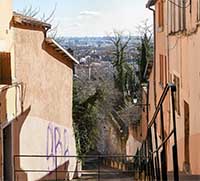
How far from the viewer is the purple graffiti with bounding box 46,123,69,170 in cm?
1426

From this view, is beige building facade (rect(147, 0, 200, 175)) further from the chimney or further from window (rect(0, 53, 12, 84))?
the chimney

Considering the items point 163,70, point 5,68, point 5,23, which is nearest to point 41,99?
point 5,23

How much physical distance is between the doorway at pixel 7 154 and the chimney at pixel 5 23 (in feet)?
5.72

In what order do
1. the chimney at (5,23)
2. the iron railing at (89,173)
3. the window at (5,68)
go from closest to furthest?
the window at (5,68)
the chimney at (5,23)
the iron railing at (89,173)

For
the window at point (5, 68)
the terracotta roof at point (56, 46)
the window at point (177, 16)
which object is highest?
the window at point (177, 16)

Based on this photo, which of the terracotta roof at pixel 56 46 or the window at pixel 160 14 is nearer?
the terracotta roof at pixel 56 46

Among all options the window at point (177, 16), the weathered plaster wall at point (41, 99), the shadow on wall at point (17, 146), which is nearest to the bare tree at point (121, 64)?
the weathered plaster wall at point (41, 99)

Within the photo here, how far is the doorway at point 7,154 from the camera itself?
11.3 meters

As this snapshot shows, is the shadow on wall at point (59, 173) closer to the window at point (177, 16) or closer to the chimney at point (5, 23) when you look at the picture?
the chimney at point (5, 23)

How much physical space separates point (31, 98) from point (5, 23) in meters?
2.66

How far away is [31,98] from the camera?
12.9 m

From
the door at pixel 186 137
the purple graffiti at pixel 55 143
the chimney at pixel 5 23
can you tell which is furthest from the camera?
the purple graffiti at pixel 55 143

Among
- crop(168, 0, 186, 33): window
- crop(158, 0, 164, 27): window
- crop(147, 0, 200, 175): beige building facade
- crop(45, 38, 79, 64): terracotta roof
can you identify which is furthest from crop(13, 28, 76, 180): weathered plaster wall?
crop(158, 0, 164, 27): window

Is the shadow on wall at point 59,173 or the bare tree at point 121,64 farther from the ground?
the bare tree at point 121,64
